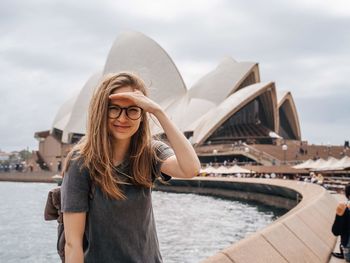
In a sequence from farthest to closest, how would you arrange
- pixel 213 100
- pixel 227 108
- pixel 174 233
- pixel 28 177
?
pixel 28 177 < pixel 213 100 < pixel 227 108 < pixel 174 233

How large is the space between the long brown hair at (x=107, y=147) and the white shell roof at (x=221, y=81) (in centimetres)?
4348

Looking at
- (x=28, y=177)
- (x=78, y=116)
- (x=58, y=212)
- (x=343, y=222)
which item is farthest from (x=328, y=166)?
(x=28, y=177)

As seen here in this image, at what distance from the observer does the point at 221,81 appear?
4625cm

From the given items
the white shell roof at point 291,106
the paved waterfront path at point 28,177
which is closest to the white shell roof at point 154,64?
the white shell roof at point 291,106

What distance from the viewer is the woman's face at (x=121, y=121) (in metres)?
1.65

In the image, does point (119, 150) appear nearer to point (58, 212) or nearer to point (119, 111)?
point (119, 111)

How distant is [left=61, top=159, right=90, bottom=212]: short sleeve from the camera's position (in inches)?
61.2

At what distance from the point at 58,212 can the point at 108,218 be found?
26 cm

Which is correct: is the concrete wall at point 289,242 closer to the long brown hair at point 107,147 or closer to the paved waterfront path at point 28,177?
the long brown hair at point 107,147

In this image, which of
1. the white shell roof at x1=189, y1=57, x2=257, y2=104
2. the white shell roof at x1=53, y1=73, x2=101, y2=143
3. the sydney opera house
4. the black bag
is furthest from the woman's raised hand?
the white shell roof at x1=53, y1=73, x2=101, y2=143

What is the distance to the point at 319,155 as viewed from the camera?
38.3m

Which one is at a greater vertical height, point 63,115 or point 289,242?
point 63,115

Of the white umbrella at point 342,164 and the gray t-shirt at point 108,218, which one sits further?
the white umbrella at point 342,164

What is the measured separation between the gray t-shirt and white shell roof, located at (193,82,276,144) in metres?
39.6
